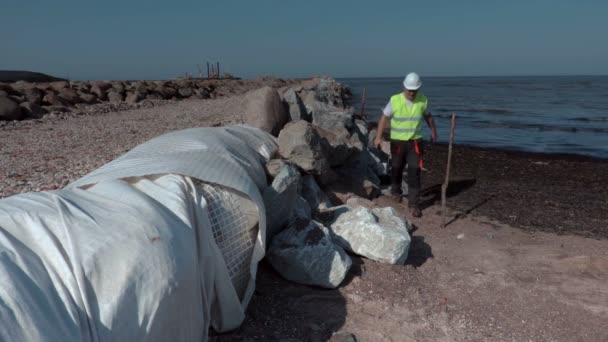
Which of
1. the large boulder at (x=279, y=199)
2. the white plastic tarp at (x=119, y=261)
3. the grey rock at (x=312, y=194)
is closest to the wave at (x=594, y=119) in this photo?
the grey rock at (x=312, y=194)

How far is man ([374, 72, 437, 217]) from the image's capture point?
6.12 m

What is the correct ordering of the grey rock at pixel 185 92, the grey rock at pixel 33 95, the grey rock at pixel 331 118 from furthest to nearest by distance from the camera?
1. the grey rock at pixel 185 92
2. the grey rock at pixel 33 95
3. the grey rock at pixel 331 118

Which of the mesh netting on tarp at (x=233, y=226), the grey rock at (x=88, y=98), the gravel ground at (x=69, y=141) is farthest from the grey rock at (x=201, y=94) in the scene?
the mesh netting on tarp at (x=233, y=226)

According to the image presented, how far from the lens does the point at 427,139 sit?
52.1ft

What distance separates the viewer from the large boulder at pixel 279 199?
13.5ft

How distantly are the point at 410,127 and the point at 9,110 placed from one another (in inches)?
336

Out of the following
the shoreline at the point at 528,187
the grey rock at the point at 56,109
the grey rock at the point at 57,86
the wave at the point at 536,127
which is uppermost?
the grey rock at the point at 57,86

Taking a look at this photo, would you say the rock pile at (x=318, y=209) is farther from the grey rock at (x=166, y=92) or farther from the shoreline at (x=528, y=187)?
the grey rock at (x=166, y=92)

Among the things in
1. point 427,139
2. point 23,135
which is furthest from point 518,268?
point 427,139

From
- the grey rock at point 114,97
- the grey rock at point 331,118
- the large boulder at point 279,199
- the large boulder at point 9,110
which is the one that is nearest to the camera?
the large boulder at point 279,199

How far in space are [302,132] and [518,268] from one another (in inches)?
105

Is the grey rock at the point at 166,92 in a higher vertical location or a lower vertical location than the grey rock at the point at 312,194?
higher

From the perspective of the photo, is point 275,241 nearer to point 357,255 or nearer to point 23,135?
point 357,255

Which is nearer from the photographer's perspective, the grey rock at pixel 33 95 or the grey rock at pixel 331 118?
the grey rock at pixel 331 118
